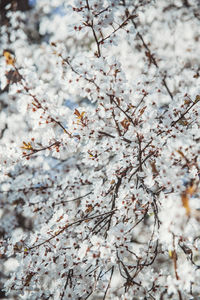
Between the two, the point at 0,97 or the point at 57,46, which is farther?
the point at 0,97

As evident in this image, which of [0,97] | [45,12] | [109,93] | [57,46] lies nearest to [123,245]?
[109,93]

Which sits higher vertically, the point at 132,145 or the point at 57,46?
the point at 57,46

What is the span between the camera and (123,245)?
5.41 feet

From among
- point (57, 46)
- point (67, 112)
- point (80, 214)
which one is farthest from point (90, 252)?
point (57, 46)

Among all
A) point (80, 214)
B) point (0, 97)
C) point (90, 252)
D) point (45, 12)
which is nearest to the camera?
point (90, 252)

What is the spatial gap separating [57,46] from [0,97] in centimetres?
419

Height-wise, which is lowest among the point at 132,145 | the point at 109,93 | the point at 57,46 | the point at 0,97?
the point at 132,145

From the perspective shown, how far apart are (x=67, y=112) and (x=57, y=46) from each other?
27.1 inches

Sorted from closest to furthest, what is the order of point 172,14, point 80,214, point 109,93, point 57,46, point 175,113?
1. point 109,93
2. point 175,113
3. point 57,46
4. point 80,214
5. point 172,14

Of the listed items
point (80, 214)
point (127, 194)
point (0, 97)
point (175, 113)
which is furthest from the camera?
point (0, 97)

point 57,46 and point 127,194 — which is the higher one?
point 57,46

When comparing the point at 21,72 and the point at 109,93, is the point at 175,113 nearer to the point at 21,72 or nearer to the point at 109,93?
the point at 109,93

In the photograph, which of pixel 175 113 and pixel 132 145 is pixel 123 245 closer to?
pixel 132 145

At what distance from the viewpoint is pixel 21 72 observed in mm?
2055
